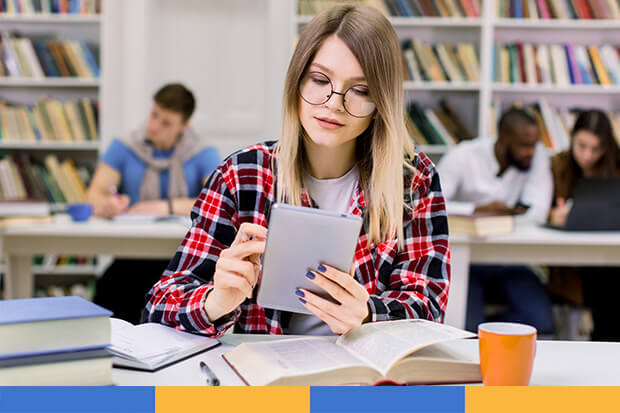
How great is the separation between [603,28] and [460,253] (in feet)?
7.62

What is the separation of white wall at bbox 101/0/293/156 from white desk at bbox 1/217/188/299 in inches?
66.5

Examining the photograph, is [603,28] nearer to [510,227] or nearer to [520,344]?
[510,227]

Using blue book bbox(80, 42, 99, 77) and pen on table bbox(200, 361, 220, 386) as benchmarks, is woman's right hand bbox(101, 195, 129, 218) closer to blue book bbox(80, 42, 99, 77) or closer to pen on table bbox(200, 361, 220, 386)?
blue book bbox(80, 42, 99, 77)

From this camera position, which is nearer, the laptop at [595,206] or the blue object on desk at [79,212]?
the laptop at [595,206]

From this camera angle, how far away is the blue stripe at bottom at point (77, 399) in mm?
665

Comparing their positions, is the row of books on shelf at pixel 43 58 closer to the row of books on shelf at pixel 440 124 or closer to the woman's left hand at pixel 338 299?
the row of books on shelf at pixel 440 124

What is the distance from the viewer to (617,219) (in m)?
2.36

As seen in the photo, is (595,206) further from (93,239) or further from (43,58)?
(43,58)

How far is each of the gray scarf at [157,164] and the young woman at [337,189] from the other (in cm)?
169

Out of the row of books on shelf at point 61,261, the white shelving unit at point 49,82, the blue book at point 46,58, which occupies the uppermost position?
the blue book at point 46,58

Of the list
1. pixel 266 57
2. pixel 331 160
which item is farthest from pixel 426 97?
pixel 331 160

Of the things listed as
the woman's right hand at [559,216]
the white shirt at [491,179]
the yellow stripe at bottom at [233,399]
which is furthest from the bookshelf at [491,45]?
the yellow stripe at bottom at [233,399]

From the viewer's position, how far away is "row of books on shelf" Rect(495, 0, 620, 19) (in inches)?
144

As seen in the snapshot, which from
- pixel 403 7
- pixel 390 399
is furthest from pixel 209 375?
pixel 403 7
